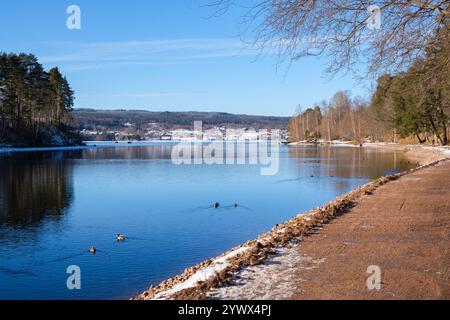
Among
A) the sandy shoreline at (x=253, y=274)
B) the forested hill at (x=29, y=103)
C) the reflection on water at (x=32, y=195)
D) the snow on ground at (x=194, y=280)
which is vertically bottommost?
the reflection on water at (x=32, y=195)

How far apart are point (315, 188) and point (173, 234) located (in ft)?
47.4

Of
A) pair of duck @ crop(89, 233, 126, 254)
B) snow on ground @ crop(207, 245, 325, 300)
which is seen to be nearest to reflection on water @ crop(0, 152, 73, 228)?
pair of duck @ crop(89, 233, 126, 254)

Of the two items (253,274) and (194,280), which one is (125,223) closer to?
(194,280)

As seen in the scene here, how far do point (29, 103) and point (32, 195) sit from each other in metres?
60.2

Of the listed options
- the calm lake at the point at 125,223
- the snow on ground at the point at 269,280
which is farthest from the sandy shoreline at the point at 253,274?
the calm lake at the point at 125,223

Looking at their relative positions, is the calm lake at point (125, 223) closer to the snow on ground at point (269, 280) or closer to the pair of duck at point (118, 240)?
the pair of duck at point (118, 240)

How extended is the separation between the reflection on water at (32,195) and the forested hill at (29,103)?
40.2m

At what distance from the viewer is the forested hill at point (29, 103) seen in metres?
71.8

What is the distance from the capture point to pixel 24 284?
10.2 meters

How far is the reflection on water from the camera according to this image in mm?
17938

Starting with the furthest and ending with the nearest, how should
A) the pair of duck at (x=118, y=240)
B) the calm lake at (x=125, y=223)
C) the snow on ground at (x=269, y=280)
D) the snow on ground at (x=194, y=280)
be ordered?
the pair of duck at (x=118, y=240)
the calm lake at (x=125, y=223)
the snow on ground at (x=194, y=280)
the snow on ground at (x=269, y=280)

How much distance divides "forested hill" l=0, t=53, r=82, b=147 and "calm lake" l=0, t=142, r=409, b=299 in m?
44.7

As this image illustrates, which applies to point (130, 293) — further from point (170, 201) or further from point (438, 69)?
point (170, 201)

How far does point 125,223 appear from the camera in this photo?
17094 millimetres
